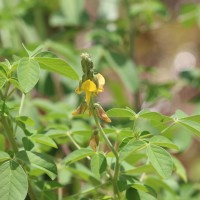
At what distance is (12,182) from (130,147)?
0.19 metres

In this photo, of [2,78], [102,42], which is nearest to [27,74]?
[2,78]

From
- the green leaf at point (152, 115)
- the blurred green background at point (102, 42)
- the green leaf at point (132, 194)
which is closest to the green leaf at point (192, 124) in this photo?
the green leaf at point (152, 115)

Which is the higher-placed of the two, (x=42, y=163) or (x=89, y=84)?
(x=89, y=84)

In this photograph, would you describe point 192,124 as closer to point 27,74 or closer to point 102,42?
point 27,74

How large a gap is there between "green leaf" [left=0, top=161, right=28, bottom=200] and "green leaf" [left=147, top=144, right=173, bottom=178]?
0.64 feet

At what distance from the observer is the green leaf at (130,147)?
85cm

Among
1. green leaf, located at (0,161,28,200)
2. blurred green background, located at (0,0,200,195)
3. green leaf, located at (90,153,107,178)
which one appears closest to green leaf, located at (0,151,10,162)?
green leaf, located at (0,161,28,200)

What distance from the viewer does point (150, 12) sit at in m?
1.89

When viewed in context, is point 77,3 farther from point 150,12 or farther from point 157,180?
point 157,180

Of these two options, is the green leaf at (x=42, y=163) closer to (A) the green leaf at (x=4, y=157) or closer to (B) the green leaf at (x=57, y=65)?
(A) the green leaf at (x=4, y=157)

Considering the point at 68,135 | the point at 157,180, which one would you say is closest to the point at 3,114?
the point at 68,135

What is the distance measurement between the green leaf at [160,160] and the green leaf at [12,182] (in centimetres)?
20

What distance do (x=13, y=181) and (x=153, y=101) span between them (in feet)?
3.55

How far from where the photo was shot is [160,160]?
86 centimetres
